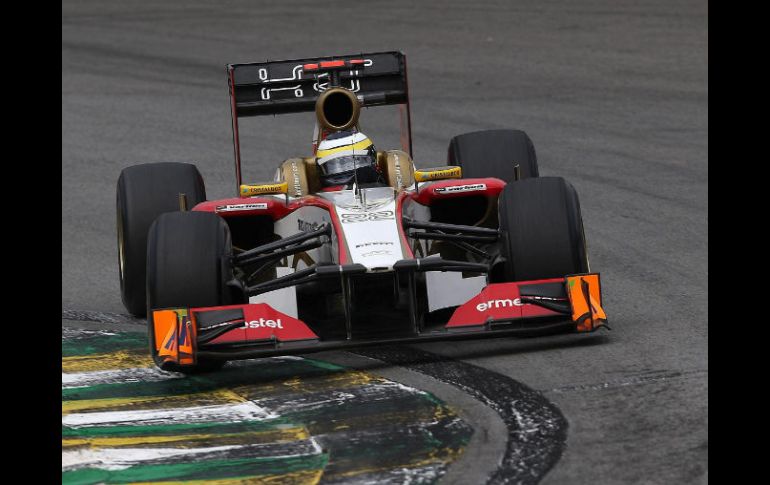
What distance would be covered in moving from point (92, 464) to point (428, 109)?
10633 mm

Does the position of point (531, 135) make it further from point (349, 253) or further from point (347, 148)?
point (349, 253)

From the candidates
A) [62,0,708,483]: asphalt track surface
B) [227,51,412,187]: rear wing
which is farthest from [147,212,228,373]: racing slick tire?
[227,51,412,187]: rear wing

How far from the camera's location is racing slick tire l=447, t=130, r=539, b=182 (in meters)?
10.5

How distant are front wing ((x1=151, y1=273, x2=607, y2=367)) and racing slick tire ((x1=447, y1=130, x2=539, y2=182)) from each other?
220 cm

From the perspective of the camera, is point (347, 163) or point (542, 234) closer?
point (542, 234)

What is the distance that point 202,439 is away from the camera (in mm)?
7062

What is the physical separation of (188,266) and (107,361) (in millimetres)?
904

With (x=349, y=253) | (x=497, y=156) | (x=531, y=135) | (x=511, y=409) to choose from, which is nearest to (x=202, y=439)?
(x=511, y=409)

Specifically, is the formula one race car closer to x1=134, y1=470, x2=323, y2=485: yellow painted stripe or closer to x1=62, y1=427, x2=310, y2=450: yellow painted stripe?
x1=62, y1=427, x2=310, y2=450: yellow painted stripe

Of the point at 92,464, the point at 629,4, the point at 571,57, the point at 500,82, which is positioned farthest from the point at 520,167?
the point at 629,4
